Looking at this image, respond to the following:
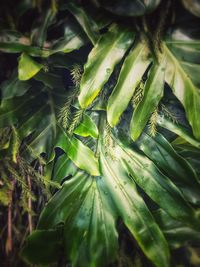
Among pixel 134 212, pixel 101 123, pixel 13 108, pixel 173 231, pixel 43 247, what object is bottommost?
pixel 173 231

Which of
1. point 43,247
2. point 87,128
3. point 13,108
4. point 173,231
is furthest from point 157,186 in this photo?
point 13,108

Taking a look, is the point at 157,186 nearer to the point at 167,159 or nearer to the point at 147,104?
the point at 167,159

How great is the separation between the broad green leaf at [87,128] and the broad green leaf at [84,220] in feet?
0.59

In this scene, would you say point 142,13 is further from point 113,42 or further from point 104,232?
point 104,232

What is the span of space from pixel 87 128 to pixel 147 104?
220mm

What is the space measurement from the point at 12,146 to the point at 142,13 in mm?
628

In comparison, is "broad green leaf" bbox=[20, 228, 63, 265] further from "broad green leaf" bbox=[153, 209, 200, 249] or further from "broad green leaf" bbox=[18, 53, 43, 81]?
"broad green leaf" bbox=[18, 53, 43, 81]

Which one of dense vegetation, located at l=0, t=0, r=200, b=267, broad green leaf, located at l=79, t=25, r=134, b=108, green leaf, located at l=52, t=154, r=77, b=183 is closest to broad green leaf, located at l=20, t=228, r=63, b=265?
dense vegetation, located at l=0, t=0, r=200, b=267

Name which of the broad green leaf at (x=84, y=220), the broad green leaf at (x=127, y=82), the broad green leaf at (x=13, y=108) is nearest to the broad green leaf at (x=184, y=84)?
the broad green leaf at (x=127, y=82)

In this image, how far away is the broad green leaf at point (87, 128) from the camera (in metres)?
0.91

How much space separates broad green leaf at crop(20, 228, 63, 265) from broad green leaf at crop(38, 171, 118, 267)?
0.03 metres

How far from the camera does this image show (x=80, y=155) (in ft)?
3.01

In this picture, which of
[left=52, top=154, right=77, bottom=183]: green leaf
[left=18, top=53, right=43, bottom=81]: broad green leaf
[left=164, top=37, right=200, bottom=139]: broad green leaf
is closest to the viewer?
[left=18, top=53, right=43, bottom=81]: broad green leaf

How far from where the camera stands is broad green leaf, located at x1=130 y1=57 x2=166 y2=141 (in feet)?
2.82
